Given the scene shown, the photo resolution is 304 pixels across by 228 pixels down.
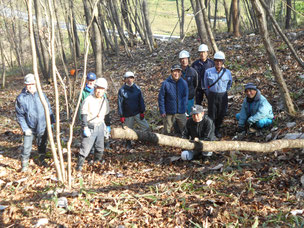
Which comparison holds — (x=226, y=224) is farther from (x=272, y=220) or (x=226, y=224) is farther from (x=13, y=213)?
(x=13, y=213)

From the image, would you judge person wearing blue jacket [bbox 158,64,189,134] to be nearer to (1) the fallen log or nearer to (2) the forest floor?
(2) the forest floor

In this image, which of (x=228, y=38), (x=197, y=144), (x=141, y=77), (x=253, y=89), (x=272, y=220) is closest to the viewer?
(x=197, y=144)

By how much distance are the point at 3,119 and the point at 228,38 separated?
37.3 feet

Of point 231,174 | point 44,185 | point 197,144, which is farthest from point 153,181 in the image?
point 197,144

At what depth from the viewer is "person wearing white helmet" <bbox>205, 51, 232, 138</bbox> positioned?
237 inches

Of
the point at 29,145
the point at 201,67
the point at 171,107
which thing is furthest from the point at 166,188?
the point at 201,67

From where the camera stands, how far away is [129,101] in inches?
249

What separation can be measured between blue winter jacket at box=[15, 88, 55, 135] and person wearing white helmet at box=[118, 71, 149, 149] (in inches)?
64.2

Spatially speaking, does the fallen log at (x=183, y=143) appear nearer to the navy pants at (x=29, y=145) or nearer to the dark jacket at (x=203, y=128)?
the dark jacket at (x=203, y=128)

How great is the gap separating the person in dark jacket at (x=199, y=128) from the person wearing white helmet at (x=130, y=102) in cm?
160

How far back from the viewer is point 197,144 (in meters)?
2.61

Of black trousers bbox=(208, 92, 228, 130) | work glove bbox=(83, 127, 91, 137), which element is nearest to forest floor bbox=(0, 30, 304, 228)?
black trousers bbox=(208, 92, 228, 130)

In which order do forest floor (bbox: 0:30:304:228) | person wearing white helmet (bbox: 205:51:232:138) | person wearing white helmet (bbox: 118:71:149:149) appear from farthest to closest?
Answer: 1. person wearing white helmet (bbox: 118:71:149:149)
2. person wearing white helmet (bbox: 205:51:232:138)
3. forest floor (bbox: 0:30:304:228)

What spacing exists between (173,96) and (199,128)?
1.24m
